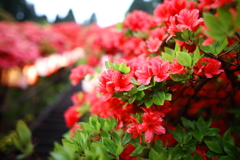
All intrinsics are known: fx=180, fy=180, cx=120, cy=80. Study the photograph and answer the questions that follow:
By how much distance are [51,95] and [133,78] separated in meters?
7.03

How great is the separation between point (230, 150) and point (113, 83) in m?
0.66

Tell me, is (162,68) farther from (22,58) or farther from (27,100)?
(27,100)

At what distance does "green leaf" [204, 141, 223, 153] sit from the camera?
0.91 metres

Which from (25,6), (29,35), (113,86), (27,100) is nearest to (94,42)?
(113,86)

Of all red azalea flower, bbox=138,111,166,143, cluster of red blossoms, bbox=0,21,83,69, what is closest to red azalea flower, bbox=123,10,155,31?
red azalea flower, bbox=138,111,166,143

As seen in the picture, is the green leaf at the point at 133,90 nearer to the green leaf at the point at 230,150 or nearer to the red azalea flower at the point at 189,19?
the red azalea flower at the point at 189,19

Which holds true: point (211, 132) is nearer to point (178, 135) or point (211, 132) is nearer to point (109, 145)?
point (178, 135)

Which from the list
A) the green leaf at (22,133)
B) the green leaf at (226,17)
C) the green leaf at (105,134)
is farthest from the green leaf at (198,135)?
the green leaf at (22,133)

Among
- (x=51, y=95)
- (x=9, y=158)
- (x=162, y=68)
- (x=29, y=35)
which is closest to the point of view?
(x=162, y=68)

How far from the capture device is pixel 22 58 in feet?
14.4

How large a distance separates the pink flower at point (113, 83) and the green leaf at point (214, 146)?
1.66ft

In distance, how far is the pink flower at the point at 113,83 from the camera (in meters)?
0.86

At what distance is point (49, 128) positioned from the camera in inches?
189

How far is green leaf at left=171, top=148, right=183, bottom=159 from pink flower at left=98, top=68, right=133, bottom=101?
0.45m
